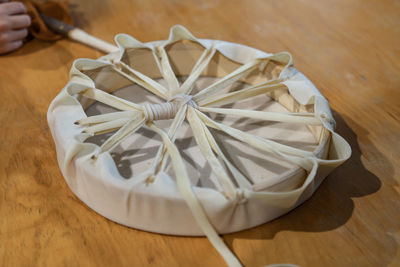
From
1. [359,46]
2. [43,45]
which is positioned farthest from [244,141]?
[43,45]

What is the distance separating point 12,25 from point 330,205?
84 cm

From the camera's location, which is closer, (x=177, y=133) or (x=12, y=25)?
(x=177, y=133)

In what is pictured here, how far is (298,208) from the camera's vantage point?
2.02 ft

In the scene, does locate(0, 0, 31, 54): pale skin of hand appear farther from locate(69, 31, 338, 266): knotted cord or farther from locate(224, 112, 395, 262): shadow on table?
locate(224, 112, 395, 262): shadow on table

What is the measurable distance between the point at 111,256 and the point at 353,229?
34cm

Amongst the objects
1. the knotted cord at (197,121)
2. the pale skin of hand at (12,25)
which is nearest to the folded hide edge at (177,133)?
the knotted cord at (197,121)

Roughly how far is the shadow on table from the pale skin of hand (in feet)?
2.47

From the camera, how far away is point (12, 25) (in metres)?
0.99

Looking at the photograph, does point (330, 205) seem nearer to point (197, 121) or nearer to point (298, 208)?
point (298, 208)

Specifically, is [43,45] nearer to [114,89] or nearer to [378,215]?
[114,89]

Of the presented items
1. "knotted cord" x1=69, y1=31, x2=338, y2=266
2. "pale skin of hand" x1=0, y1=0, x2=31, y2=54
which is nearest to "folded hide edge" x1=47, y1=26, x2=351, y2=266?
"knotted cord" x1=69, y1=31, x2=338, y2=266

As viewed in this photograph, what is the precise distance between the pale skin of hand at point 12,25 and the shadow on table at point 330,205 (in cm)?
75

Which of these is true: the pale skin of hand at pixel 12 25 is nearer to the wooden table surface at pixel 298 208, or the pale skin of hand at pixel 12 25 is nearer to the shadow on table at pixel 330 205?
the wooden table surface at pixel 298 208

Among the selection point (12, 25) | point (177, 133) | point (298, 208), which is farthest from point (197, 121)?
point (12, 25)
